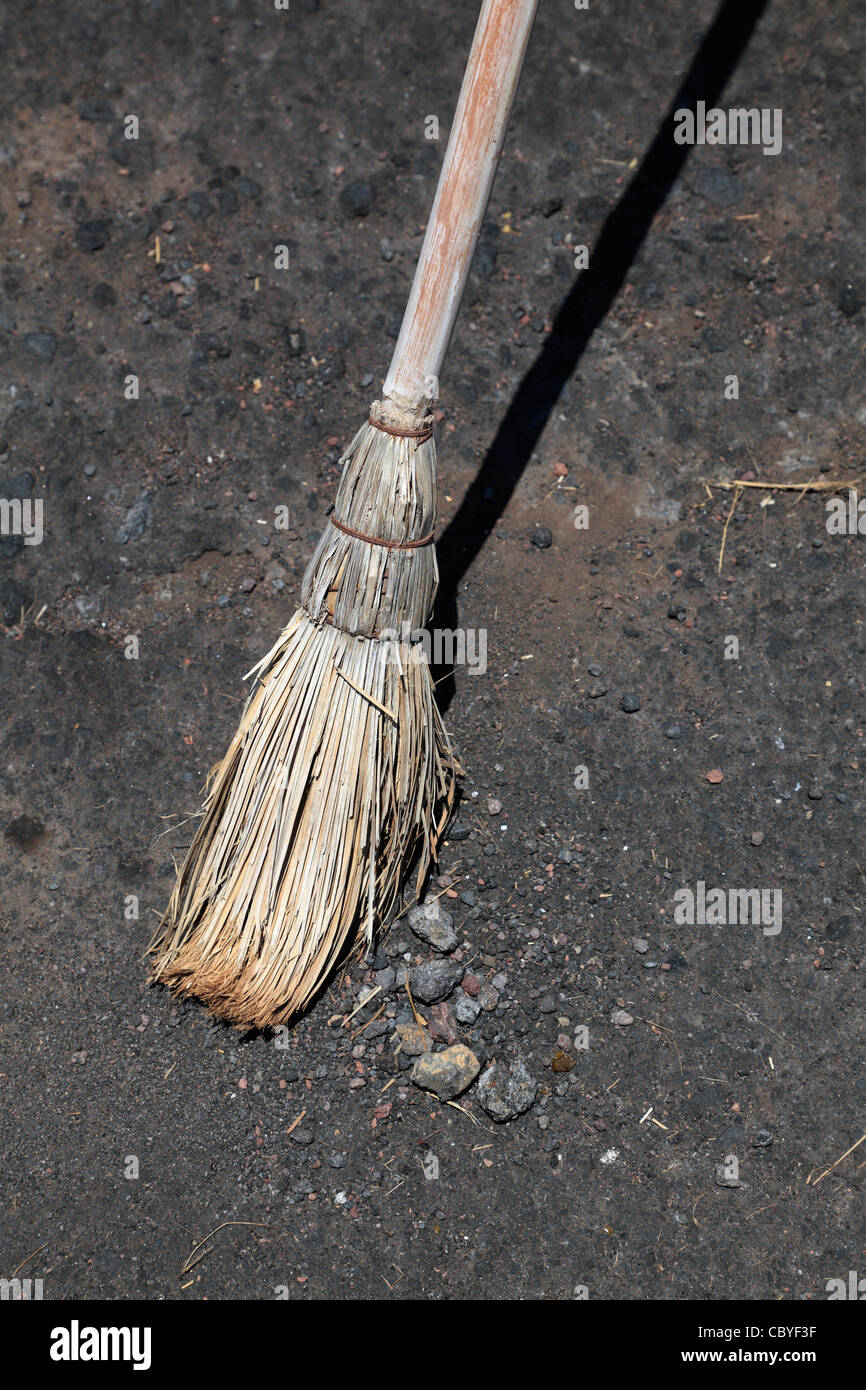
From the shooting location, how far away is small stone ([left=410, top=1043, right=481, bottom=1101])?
240 centimetres

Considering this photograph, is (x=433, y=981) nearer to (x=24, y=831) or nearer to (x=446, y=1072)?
(x=446, y=1072)

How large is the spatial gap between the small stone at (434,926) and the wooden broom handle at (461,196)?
121 cm

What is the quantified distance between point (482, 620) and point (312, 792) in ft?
2.50

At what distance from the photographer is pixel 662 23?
3311 millimetres

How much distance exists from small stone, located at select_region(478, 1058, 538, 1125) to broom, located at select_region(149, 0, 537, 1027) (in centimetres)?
45

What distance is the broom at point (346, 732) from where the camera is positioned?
227 cm

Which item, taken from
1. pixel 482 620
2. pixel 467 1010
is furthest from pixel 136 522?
pixel 467 1010

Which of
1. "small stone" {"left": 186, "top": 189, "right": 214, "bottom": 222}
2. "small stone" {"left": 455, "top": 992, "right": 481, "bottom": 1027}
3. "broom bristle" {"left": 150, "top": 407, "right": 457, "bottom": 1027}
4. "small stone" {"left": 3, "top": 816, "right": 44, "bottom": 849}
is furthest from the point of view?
"small stone" {"left": 186, "top": 189, "right": 214, "bottom": 222}

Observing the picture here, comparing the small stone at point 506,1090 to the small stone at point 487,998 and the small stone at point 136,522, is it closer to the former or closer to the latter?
the small stone at point 487,998

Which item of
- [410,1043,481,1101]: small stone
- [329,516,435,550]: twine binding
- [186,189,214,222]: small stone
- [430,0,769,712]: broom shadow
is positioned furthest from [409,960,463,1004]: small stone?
[186,189,214,222]: small stone

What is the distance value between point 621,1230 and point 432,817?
41.0 inches

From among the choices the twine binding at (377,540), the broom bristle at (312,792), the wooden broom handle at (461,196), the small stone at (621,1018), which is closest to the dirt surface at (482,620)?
the small stone at (621,1018)

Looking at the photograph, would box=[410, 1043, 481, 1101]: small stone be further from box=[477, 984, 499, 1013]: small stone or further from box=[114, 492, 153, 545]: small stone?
box=[114, 492, 153, 545]: small stone
